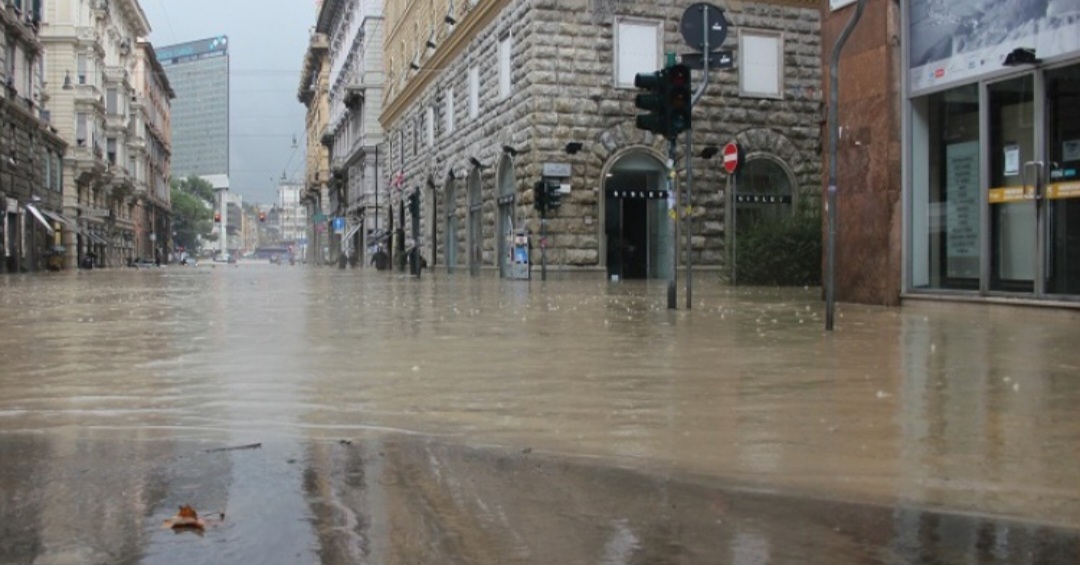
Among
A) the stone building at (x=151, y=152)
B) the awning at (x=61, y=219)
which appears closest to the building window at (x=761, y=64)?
the awning at (x=61, y=219)

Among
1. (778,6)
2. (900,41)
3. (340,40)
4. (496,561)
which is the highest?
(340,40)

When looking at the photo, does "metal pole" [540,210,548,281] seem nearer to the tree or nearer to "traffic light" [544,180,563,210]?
"traffic light" [544,180,563,210]

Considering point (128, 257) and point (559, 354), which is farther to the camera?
point (128, 257)

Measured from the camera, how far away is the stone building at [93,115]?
58281mm

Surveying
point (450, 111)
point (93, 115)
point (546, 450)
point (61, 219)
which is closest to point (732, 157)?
point (546, 450)

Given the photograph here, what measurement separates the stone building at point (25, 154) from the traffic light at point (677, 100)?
3764cm

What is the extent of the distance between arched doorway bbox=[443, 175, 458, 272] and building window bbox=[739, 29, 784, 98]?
11.7 metres

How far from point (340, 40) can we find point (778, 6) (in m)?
54.7

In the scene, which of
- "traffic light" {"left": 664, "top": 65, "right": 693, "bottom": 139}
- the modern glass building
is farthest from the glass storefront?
the modern glass building

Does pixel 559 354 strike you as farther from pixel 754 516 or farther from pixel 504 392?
pixel 754 516

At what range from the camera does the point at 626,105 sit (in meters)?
27.0

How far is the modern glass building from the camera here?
8112 centimetres

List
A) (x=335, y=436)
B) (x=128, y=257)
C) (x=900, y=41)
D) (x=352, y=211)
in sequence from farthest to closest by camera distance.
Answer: (x=128, y=257) → (x=352, y=211) → (x=900, y=41) → (x=335, y=436)

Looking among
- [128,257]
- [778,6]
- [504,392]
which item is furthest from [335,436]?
[128,257]
